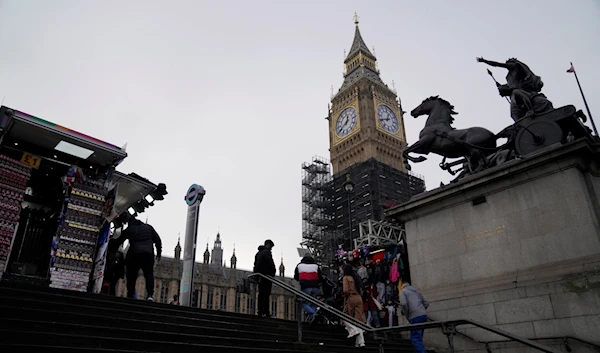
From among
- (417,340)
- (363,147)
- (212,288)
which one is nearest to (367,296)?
(417,340)

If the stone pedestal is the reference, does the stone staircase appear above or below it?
below

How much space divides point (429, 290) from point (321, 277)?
2399 mm

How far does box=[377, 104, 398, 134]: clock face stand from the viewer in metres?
68.8

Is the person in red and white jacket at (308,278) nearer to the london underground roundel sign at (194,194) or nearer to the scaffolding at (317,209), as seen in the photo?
the london underground roundel sign at (194,194)

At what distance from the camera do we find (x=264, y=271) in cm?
929

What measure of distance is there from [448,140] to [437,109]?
1.31 meters

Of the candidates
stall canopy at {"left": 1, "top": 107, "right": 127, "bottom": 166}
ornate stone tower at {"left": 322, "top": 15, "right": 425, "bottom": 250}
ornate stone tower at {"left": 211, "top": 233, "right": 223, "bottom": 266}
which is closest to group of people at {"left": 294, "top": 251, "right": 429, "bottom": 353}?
stall canopy at {"left": 1, "top": 107, "right": 127, "bottom": 166}

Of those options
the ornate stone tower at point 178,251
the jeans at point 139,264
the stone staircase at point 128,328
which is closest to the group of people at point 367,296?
the stone staircase at point 128,328

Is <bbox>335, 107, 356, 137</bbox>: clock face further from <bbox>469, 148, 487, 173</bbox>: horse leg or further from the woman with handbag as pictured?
the woman with handbag

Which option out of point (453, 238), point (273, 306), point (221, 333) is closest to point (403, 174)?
point (273, 306)

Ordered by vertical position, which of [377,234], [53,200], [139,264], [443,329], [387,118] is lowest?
[443,329]

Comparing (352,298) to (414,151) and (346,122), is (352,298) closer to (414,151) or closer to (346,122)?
(414,151)

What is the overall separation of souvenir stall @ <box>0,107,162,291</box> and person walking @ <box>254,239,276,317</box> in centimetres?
385

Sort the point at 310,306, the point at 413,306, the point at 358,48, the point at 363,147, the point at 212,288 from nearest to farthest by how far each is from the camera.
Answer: the point at 413,306 < the point at 310,306 < the point at 212,288 < the point at 363,147 < the point at 358,48
